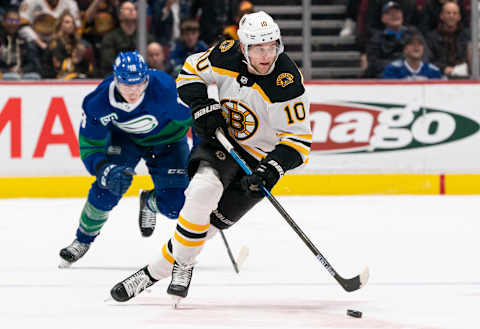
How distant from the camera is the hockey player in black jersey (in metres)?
3.72

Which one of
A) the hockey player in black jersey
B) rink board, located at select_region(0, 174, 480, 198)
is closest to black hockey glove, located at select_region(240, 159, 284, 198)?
the hockey player in black jersey

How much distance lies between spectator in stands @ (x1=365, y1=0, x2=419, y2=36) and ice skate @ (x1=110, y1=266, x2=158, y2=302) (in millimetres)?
4732

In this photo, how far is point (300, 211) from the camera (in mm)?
6785

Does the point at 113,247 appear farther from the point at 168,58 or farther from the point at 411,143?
the point at 411,143

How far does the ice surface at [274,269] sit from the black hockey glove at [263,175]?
1.63ft

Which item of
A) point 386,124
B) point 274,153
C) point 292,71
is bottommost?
point 386,124

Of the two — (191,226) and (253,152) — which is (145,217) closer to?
(253,152)

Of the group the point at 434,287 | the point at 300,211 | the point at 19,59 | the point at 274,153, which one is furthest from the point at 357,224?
the point at 19,59

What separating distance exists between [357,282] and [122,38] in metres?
4.48

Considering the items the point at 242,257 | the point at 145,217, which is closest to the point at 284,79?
the point at 242,257

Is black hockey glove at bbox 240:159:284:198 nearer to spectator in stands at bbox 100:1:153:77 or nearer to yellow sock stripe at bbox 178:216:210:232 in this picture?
yellow sock stripe at bbox 178:216:210:232

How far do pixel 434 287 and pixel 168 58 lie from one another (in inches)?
162

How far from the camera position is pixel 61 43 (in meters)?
7.70

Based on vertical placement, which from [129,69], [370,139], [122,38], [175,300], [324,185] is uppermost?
[129,69]
